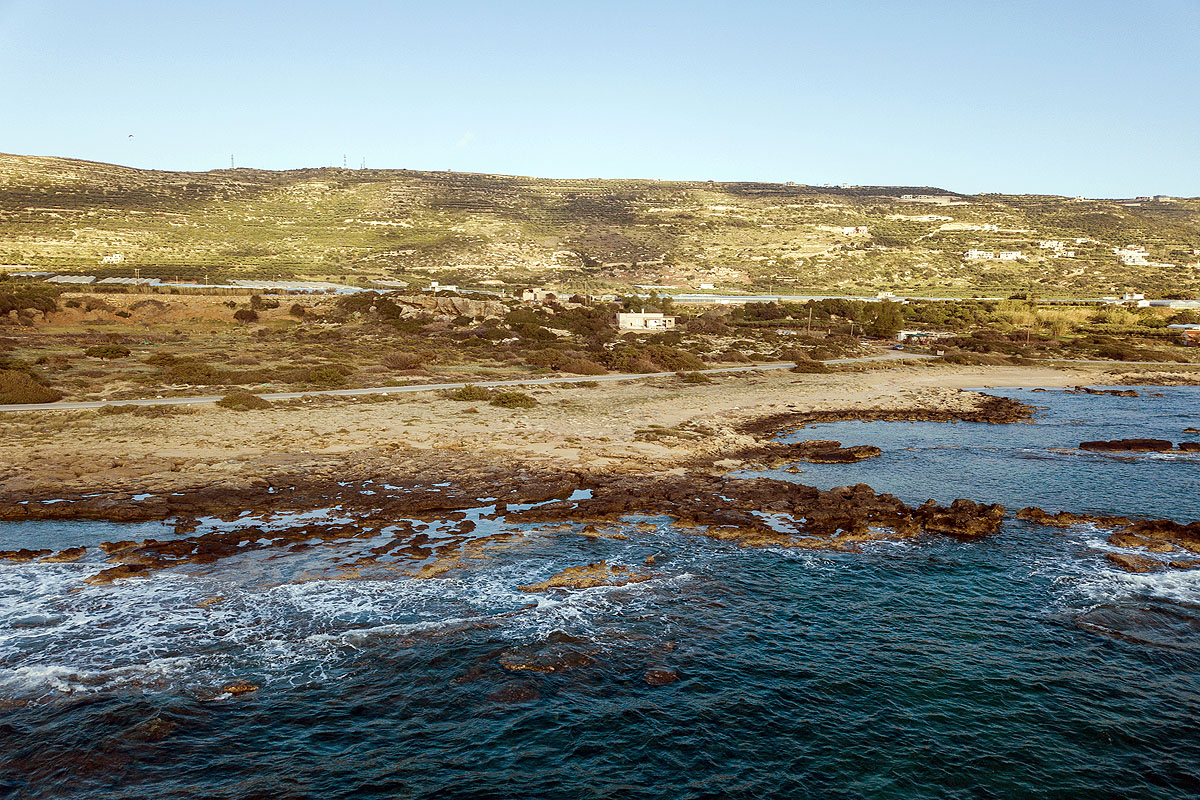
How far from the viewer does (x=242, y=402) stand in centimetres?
3931

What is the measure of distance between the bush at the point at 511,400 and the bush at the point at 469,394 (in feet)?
3.53

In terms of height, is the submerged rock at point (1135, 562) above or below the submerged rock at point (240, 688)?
above

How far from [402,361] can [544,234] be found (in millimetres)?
90780

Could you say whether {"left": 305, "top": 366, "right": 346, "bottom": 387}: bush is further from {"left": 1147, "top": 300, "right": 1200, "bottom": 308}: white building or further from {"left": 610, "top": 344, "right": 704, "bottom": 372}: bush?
{"left": 1147, "top": 300, "right": 1200, "bottom": 308}: white building

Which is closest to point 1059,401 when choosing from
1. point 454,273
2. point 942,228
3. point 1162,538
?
point 1162,538

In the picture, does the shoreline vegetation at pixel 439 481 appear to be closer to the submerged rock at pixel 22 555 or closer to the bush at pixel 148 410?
the submerged rock at pixel 22 555

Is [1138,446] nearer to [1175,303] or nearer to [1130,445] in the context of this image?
[1130,445]

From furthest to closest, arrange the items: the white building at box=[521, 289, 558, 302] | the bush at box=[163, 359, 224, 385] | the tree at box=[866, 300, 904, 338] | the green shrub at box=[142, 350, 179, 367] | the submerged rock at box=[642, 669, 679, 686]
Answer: the white building at box=[521, 289, 558, 302], the tree at box=[866, 300, 904, 338], the green shrub at box=[142, 350, 179, 367], the bush at box=[163, 359, 224, 385], the submerged rock at box=[642, 669, 679, 686]

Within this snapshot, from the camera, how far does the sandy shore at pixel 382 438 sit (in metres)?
29.0

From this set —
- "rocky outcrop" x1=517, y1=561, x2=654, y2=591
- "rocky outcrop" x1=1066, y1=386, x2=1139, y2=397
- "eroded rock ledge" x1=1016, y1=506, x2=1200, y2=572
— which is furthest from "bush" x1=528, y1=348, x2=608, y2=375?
"rocky outcrop" x1=517, y1=561, x2=654, y2=591

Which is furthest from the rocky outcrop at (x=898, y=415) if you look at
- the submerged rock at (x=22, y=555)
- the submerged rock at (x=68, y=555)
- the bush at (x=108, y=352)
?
the bush at (x=108, y=352)

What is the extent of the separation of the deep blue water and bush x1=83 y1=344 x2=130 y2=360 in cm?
3378

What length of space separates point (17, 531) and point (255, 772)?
15.6 m

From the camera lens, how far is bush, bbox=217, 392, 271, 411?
3906cm
